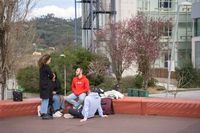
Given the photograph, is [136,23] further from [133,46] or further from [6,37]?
[6,37]

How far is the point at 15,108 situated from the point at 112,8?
38230 millimetres

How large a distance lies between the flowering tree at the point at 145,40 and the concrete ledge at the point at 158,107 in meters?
21.7

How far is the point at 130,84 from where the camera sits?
3738 cm

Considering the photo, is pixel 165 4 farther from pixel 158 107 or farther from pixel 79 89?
pixel 79 89

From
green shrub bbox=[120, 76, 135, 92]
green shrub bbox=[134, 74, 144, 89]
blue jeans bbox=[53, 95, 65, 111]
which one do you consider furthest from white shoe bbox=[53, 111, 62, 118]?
green shrub bbox=[134, 74, 144, 89]

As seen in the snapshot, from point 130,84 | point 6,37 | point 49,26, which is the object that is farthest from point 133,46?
point 49,26

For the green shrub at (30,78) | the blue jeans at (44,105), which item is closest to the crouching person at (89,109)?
the blue jeans at (44,105)

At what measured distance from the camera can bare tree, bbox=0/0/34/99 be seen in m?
14.0

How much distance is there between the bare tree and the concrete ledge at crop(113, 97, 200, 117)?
11.2 ft

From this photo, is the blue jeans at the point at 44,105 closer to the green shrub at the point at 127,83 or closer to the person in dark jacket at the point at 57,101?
the person in dark jacket at the point at 57,101

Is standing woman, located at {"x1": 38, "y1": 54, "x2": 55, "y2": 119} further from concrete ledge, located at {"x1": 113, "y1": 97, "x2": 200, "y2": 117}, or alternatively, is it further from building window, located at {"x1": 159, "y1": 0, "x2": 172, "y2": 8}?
building window, located at {"x1": 159, "y1": 0, "x2": 172, "y2": 8}

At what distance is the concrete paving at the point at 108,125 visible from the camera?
10.9 meters

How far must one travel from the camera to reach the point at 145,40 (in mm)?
36656

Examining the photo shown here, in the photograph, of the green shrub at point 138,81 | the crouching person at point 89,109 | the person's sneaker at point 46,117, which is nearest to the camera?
the crouching person at point 89,109
